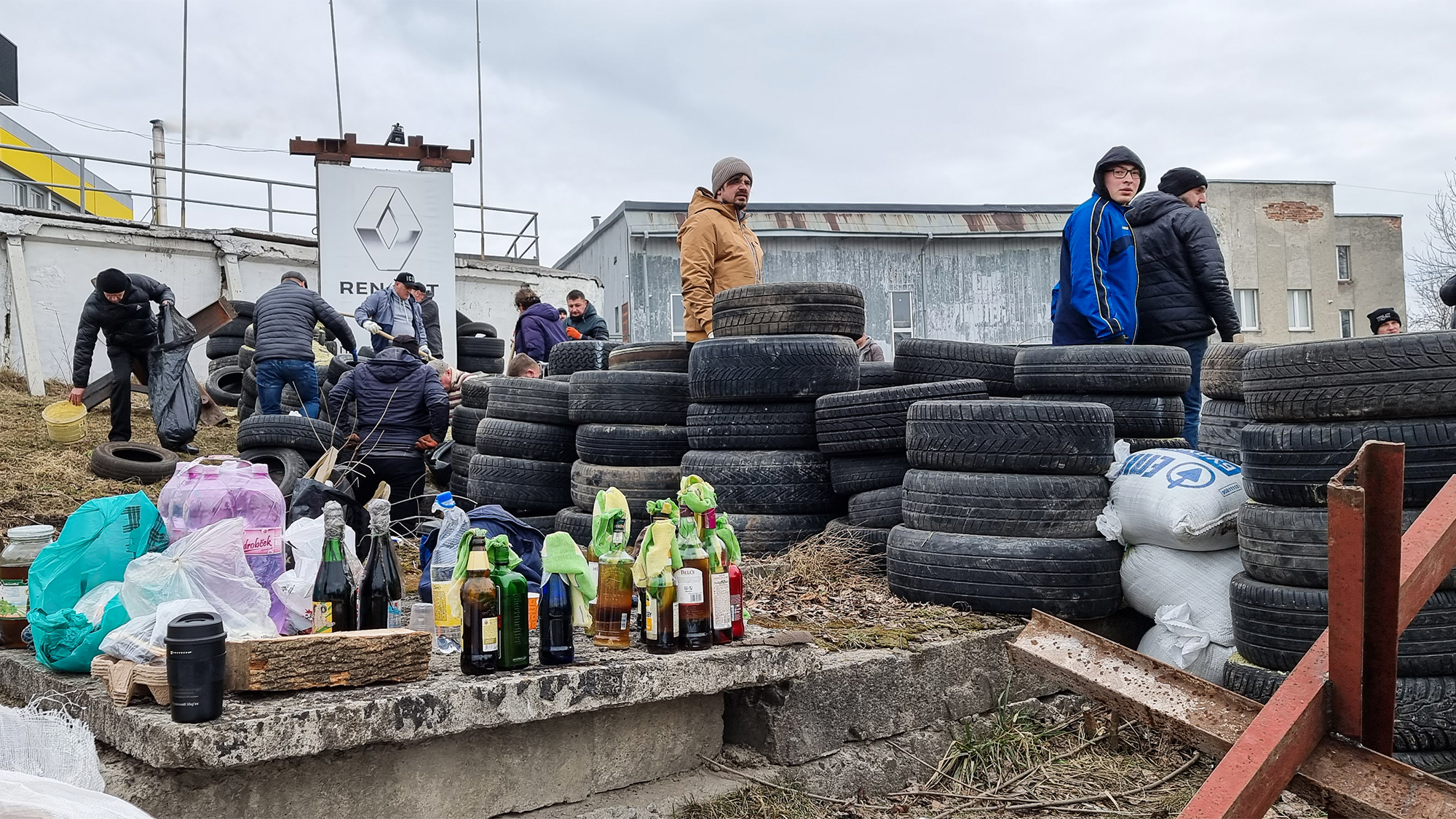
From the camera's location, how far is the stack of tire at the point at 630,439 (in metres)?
6.16

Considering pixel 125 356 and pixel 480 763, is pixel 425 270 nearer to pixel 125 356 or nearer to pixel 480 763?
pixel 125 356

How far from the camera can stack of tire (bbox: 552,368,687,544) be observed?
616 cm

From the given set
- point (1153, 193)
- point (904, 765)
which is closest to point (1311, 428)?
point (904, 765)

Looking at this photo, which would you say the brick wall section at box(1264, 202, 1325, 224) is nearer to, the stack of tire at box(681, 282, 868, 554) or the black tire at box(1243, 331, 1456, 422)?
the stack of tire at box(681, 282, 868, 554)

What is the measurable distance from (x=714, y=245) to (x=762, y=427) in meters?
1.65

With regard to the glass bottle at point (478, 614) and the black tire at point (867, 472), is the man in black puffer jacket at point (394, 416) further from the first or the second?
the glass bottle at point (478, 614)

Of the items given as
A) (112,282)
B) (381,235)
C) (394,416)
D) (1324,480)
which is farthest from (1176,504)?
(381,235)

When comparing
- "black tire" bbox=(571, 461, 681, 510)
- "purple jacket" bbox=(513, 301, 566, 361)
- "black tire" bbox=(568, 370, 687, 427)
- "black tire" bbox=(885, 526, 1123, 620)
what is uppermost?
"purple jacket" bbox=(513, 301, 566, 361)

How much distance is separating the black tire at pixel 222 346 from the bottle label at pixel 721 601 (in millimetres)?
12166

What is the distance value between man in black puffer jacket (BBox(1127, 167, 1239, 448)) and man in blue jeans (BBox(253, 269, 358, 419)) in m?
6.99

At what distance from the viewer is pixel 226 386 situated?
44.4ft

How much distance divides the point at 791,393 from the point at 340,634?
128 inches

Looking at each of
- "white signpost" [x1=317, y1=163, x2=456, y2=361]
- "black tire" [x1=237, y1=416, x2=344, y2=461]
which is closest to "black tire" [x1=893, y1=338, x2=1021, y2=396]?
"black tire" [x1=237, y1=416, x2=344, y2=461]

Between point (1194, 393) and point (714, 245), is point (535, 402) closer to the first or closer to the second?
point (714, 245)
